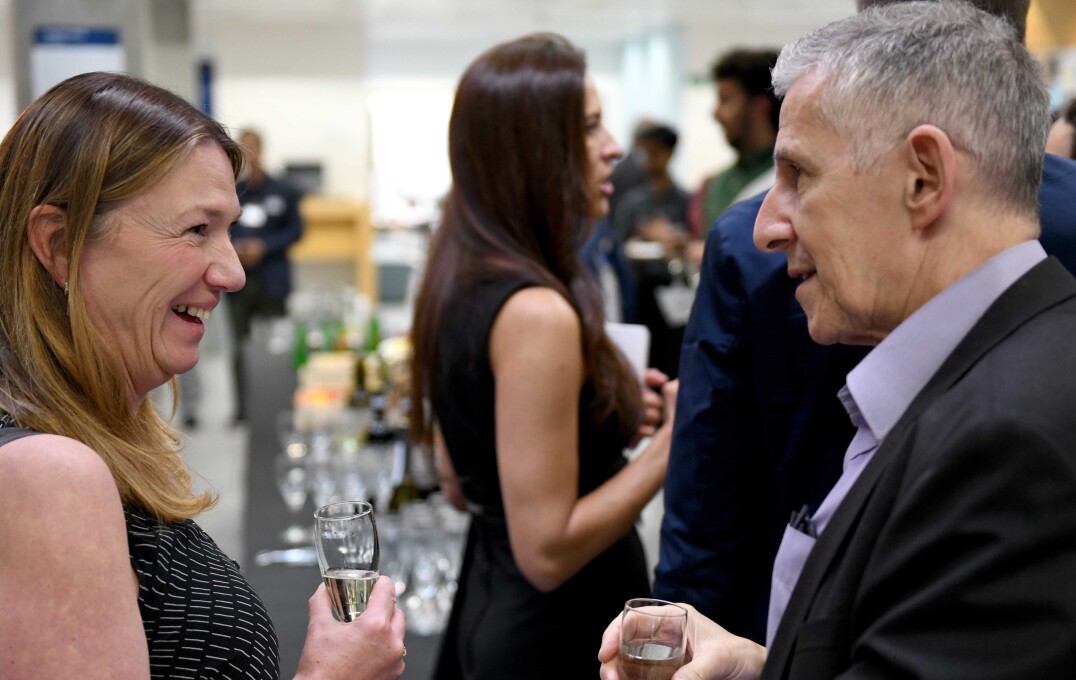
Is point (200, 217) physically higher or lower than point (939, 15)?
lower

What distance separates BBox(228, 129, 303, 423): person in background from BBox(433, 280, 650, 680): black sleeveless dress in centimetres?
665

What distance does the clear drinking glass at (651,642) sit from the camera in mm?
1266

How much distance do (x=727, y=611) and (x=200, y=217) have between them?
0.97m

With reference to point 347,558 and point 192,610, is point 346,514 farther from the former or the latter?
point 192,610

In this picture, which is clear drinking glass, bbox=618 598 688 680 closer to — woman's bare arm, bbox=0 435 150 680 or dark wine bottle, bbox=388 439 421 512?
woman's bare arm, bbox=0 435 150 680

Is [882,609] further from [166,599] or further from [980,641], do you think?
[166,599]

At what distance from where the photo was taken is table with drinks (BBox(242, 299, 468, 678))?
253 cm

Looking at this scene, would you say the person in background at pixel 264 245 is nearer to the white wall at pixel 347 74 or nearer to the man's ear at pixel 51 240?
the white wall at pixel 347 74

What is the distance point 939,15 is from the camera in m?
1.09

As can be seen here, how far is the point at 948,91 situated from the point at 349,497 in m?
2.37

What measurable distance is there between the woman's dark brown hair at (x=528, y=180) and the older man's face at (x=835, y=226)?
2.80ft

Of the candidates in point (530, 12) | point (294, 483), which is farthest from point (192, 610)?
point (530, 12)

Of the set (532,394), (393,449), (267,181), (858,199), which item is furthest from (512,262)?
(267,181)

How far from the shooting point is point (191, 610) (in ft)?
4.12
